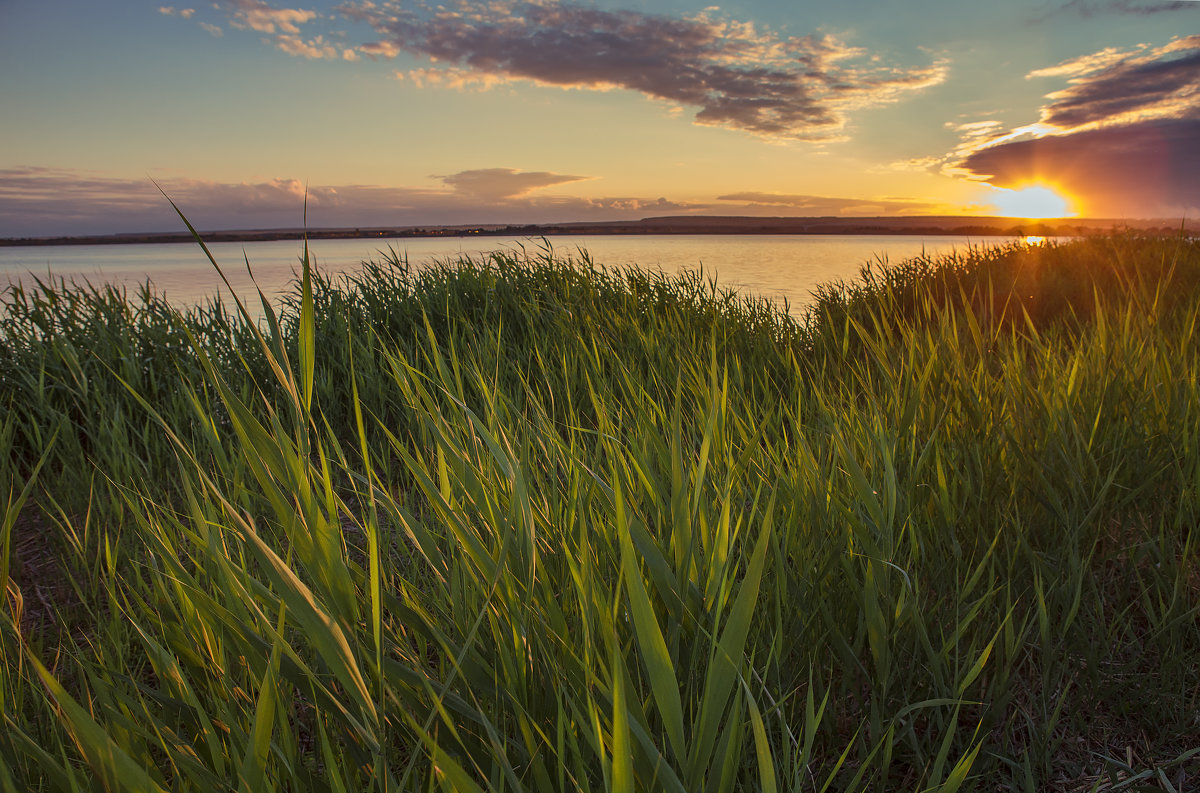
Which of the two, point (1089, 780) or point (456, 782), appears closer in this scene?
point (456, 782)

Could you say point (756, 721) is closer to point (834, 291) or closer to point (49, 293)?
point (49, 293)

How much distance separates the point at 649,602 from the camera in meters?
0.76

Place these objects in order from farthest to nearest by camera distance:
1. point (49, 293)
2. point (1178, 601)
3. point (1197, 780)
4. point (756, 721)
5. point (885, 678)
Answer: point (49, 293) → point (1178, 601) → point (1197, 780) → point (885, 678) → point (756, 721)

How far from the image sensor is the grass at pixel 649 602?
0.80 metres

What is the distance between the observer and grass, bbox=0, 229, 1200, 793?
0.80 metres

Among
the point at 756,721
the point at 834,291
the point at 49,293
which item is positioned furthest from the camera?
the point at 834,291

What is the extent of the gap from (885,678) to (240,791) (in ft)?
3.40

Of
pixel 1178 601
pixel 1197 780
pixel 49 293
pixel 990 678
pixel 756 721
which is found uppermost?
pixel 49 293

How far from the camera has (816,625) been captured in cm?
140

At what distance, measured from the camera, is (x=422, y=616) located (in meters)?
1.03

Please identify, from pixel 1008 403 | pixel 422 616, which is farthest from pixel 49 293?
pixel 1008 403

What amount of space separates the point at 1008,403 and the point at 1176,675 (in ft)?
3.07

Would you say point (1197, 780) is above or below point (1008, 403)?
below

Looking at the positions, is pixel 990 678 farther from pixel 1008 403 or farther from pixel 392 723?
pixel 392 723
